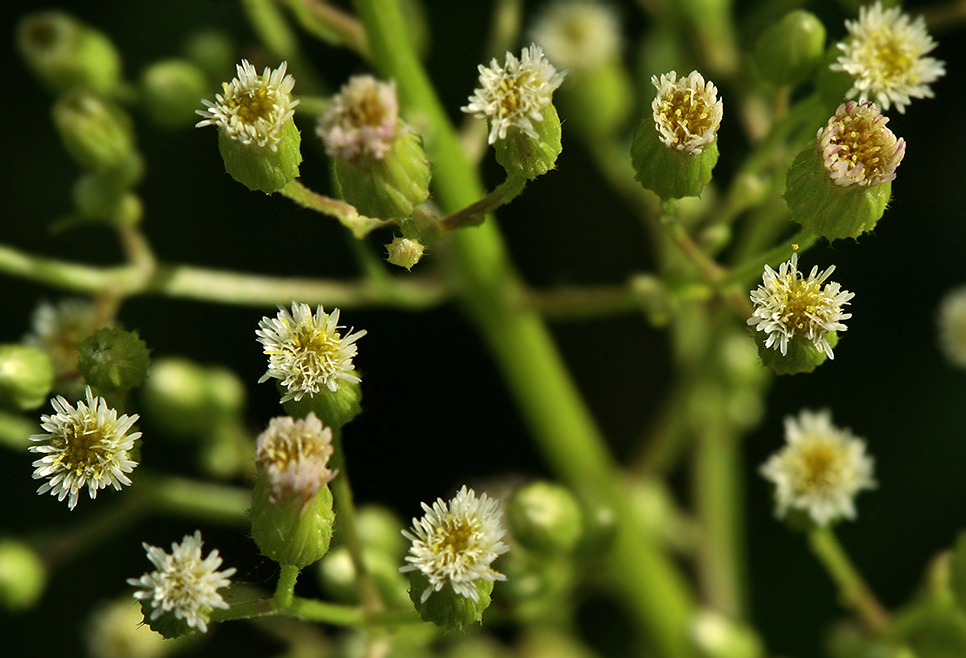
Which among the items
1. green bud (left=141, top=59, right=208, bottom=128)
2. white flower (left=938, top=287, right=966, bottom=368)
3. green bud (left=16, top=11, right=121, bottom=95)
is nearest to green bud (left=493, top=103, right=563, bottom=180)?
green bud (left=141, top=59, right=208, bottom=128)

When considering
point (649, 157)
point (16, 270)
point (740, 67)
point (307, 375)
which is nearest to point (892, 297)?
point (740, 67)

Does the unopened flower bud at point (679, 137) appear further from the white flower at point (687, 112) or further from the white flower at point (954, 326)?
the white flower at point (954, 326)

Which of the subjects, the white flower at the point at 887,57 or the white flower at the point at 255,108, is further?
the white flower at the point at 887,57

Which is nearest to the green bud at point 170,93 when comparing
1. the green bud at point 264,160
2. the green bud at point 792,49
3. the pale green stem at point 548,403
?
the pale green stem at point 548,403

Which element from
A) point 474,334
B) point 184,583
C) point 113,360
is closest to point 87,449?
point 113,360

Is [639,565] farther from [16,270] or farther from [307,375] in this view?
[16,270]

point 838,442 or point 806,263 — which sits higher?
point 806,263
